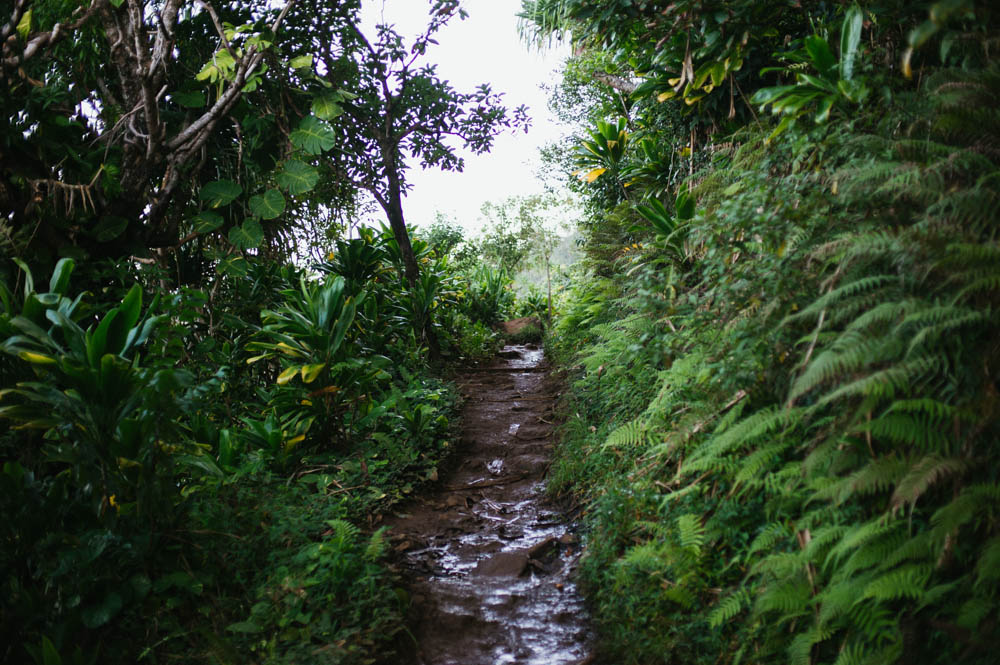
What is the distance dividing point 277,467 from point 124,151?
2885 millimetres

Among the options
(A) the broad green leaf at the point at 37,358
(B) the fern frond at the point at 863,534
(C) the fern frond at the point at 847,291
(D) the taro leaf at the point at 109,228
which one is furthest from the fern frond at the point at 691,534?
(D) the taro leaf at the point at 109,228

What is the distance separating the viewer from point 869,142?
2723 mm

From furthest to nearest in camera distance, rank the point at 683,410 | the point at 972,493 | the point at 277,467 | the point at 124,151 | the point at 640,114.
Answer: the point at 640,114 → the point at 124,151 → the point at 277,467 → the point at 683,410 → the point at 972,493

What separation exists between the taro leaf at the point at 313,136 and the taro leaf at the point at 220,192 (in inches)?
28.5

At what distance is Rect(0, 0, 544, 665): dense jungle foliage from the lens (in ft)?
7.91

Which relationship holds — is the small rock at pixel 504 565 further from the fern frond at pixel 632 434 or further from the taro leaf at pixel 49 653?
the taro leaf at pixel 49 653

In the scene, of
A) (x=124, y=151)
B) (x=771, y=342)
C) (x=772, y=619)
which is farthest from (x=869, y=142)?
(x=124, y=151)

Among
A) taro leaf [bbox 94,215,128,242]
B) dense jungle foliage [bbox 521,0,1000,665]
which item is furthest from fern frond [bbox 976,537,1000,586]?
taro leaf [bbox 94,215,128,242]

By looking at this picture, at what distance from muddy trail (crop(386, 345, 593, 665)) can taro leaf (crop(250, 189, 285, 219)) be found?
2855mm

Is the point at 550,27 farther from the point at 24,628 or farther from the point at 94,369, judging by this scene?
the point at 24,628

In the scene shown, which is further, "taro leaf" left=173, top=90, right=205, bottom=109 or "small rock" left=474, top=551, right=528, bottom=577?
"taro leaf" left=173, top=90, right=205, bottom=109

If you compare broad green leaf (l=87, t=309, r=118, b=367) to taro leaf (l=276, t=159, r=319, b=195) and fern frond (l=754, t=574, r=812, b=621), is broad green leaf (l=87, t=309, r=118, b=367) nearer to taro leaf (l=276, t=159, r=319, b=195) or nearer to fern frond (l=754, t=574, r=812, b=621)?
fern frond (l=754, t=574, r=812, b=621)

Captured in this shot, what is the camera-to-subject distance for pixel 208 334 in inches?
212

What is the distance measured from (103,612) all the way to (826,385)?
316 centimetres
